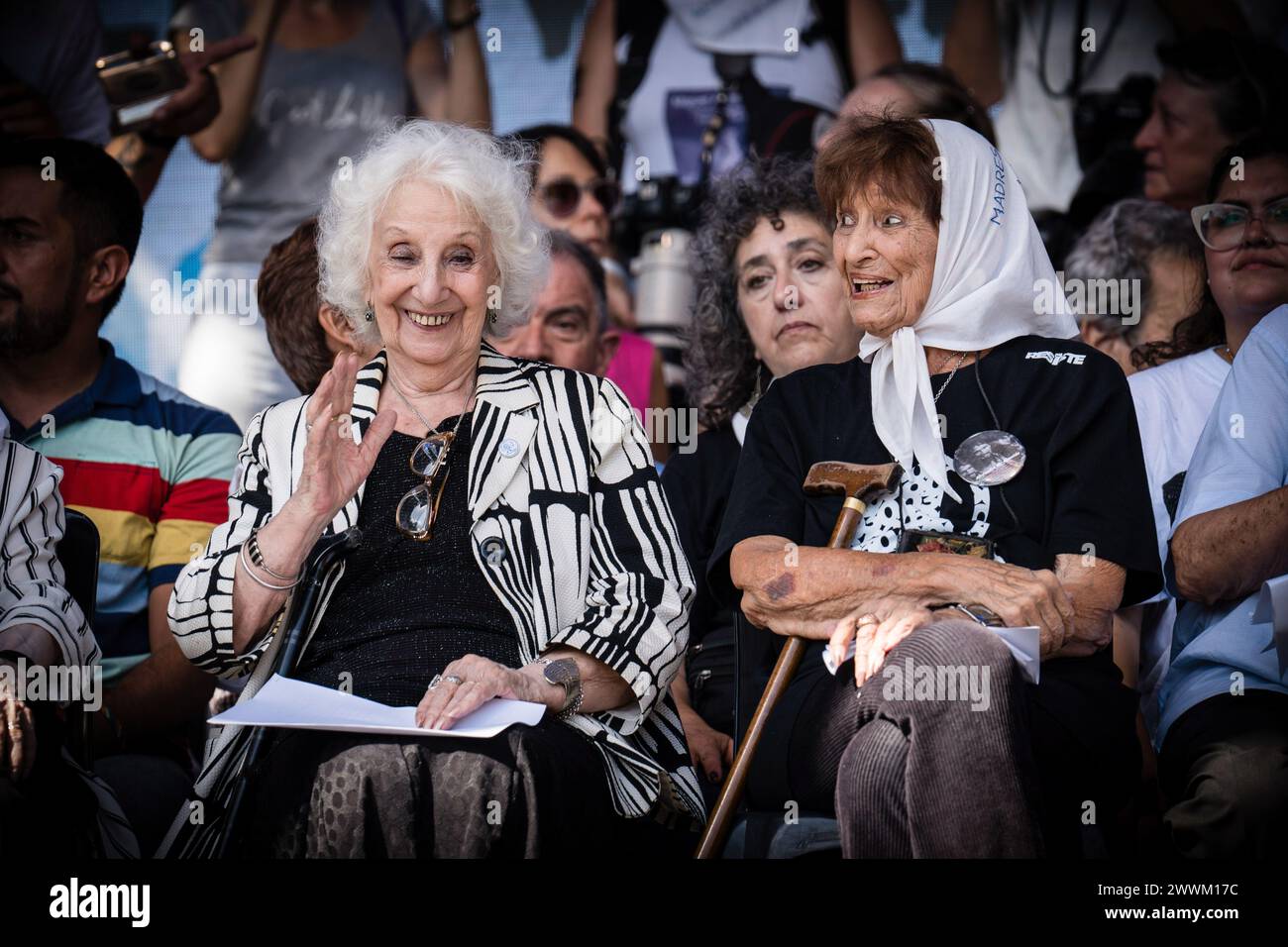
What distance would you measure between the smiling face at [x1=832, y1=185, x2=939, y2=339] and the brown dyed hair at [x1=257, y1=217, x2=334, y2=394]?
1.57 m

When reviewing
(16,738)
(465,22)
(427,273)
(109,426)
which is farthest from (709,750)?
(465,22)

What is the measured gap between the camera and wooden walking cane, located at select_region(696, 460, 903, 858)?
286cm

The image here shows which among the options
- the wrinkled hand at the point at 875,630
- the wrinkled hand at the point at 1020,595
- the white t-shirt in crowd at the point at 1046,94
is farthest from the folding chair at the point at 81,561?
the white t-shirt in crowd at the point at 1046,94

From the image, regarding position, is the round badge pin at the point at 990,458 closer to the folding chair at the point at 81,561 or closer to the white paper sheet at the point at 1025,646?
the white paper sheet at the point at 1025,646

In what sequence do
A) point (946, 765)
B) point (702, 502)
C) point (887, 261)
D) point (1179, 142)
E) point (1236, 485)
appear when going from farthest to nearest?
point (1179, 142)
point (702, 502)
point (887, 261)
point (1236, 485)
point (946, 765)

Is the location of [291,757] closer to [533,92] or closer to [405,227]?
[405,227]

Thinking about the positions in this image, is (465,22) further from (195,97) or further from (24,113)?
(24,113)

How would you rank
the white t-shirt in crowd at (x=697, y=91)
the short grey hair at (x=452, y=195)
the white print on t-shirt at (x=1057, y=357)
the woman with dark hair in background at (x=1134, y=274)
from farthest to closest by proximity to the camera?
1. the white t-shirt in crowd at (x=697, y=91)
2. the woman with dark hair in background at (x=1134, y=274)
3. the short grey hair at (x=452, y=195)
4. the white print on t-shirt at (x=1057, y=357)

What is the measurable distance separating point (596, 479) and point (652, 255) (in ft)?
6.45

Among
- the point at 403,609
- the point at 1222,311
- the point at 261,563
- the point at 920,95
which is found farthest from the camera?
the point at 920,95

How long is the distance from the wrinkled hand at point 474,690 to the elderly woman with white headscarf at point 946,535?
44 centimetres

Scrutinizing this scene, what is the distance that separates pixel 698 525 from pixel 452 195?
1089 mm

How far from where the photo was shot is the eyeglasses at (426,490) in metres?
3.08

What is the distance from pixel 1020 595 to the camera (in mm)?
2740
